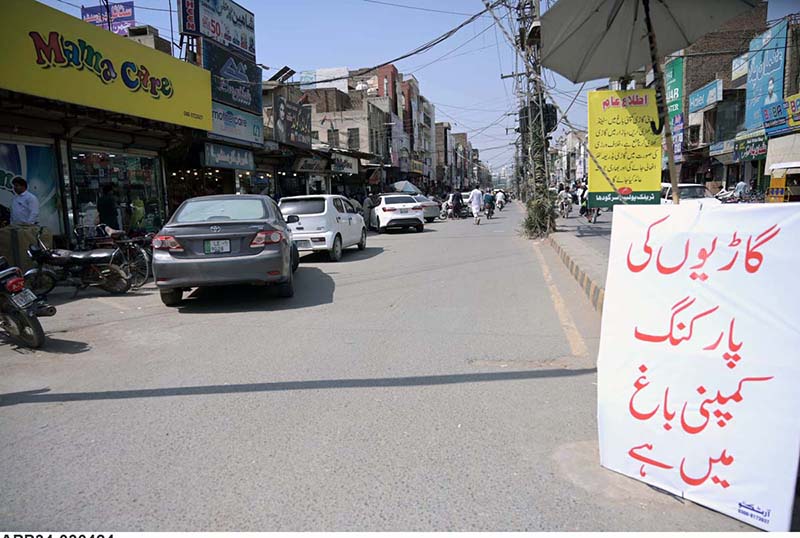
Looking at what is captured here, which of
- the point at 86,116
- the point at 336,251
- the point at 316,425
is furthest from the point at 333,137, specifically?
the point at 316,425

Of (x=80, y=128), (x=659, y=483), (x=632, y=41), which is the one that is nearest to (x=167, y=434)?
(x=659, y=483)

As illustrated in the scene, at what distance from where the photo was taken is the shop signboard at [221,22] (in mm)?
17156

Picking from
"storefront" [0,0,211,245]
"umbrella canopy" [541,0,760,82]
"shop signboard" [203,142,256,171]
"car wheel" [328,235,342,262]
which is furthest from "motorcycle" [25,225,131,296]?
"shop signboard" [203,142,256,171]

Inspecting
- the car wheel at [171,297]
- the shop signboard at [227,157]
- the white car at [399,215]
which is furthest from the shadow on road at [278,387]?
the white car at [399,215]

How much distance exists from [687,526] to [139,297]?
329 inches

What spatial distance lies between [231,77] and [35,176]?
9.41 meters

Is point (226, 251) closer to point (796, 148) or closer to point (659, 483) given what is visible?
point (659, 483)

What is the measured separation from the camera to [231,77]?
19.0 metres

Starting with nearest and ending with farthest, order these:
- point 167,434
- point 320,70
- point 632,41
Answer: point 167,434
point 632,41
point 320,70

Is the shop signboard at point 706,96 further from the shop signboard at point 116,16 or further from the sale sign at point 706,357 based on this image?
the sale sign at point 706,357

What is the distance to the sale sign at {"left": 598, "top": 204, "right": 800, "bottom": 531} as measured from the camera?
2.46 meters

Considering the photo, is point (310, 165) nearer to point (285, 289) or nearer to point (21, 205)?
point (21, 205)

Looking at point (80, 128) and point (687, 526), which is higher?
point (80, 128)

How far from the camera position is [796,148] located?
71.1ft
